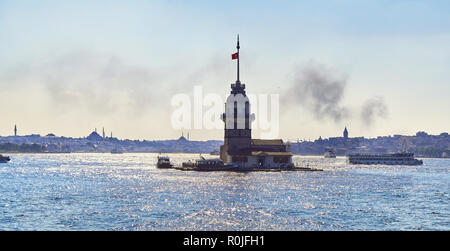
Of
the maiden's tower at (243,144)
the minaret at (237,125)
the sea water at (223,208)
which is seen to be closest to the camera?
the sea water at (223,208)

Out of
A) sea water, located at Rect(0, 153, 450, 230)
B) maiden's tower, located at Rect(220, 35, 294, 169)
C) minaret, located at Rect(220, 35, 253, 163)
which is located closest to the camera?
sea water, located at Rect(0, 153, 450, 230)

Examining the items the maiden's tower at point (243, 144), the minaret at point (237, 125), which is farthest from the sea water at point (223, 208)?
the minaret at point (237, 125)

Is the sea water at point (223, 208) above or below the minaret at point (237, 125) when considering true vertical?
below

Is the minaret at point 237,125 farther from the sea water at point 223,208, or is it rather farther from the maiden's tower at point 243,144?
the sea water at point 223,208

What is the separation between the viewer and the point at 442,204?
7119 centimetres

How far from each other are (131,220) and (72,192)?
3627 cm

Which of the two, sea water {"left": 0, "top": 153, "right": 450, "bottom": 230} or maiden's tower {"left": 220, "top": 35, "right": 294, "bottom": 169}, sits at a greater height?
maiden's tower {"left": 220, "top": 35, "right": 294, "bottom": 169}

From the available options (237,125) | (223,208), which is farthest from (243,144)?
(223,208)

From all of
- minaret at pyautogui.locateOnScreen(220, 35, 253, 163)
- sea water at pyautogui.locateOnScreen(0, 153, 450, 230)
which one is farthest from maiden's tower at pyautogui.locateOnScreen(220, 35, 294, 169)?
sea water at pyautogui.locateOnScreen(0, 153, 450, 230)

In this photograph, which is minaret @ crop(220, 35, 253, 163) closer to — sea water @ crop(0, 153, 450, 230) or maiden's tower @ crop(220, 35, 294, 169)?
maiden's tower @ crop(220, 35, 294, 169)

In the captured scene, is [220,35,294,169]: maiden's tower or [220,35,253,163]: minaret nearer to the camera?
[220,35,294,169]: maiden's tower

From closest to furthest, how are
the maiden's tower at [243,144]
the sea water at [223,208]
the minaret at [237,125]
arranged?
the sea water at [223,208] < the maiden's tower at [243,144] < the minaret at [237,125]

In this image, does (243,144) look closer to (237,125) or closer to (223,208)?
(237,125)

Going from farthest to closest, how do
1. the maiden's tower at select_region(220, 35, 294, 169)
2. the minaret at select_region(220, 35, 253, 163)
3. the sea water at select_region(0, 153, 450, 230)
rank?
the minaret at select_region(220, 35, 253, 163)
the maiden's tower at select_region(220, 35, 294, 169)
the sea water at select_region(0, 153, 450, 230)
